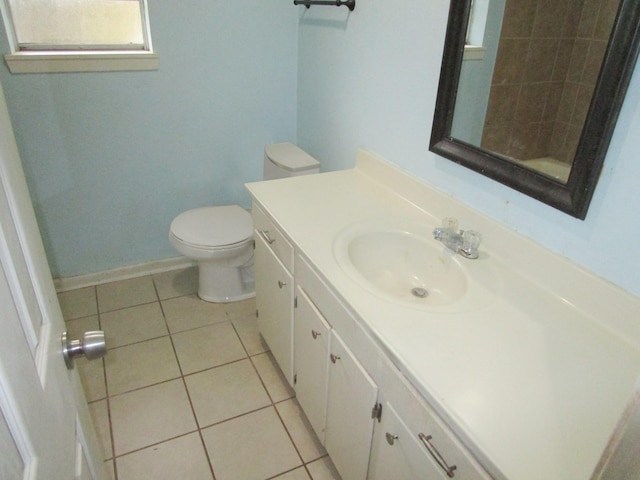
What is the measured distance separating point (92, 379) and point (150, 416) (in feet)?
1.16

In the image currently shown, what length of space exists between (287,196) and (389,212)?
0.38m

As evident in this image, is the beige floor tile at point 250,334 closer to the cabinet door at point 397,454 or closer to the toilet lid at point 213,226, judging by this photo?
the toilet lid at point 213,226

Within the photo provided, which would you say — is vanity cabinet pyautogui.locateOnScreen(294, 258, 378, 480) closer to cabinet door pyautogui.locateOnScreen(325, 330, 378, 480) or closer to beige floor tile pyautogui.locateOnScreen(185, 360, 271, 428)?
cabinet door pyautogui.locateOnScreen(325, 330, 378, 480)

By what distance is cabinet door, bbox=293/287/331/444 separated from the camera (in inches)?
54.3

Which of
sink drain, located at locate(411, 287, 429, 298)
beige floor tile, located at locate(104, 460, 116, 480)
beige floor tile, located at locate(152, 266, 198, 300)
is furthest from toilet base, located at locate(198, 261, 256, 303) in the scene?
sink drain, located at locate(411, 287, 429, 298)

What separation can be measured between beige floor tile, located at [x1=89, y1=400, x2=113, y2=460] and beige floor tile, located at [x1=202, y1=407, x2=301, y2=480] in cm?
34

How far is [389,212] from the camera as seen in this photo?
157cm

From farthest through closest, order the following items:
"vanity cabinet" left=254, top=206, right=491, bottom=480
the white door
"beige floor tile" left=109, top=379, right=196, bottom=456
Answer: "beige floor tile" left=109, top=379, right=196, bottom=456 < "vanity cabinet" left=254, top=206, right=491, bottom=480 < the white door

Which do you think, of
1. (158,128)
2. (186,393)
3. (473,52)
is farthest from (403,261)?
(158,128)

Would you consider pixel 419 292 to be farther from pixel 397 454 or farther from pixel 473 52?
pixel 473 52

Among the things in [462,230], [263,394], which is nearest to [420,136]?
[462,230]

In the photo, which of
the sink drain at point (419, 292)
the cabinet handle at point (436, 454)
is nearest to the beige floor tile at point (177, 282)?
the sink drain at point (419, 292)

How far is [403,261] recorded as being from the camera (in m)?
1.46

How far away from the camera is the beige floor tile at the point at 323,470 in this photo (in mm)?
1582
